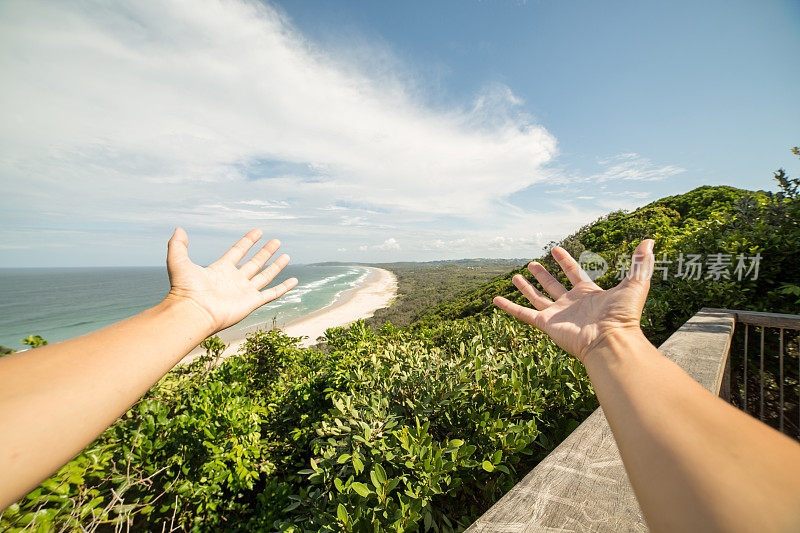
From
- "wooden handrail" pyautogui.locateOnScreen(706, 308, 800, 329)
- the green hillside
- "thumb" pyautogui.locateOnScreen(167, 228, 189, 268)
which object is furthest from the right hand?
the green hillside

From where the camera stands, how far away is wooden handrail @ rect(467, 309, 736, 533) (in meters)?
0.91

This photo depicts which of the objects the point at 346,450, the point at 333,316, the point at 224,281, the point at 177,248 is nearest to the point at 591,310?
the point at 346,450

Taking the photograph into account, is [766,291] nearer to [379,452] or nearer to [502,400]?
[502,400]

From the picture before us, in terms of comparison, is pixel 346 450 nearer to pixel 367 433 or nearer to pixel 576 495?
pixel 367 433

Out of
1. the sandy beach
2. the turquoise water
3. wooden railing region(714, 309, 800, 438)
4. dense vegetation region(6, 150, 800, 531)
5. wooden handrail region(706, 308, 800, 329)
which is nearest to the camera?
dense vegetation region(6, 150, 800, 531)

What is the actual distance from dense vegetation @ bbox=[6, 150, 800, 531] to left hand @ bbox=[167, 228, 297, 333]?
1025 mm

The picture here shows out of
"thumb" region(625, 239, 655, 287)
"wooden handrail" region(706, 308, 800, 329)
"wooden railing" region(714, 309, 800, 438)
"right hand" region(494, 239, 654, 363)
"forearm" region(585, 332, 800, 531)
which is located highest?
"thumb" region(625, 239, 655, 287)

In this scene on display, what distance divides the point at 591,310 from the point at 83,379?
2264 millimetres

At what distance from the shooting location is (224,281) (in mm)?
1829

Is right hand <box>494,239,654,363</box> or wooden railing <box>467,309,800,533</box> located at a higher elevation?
right hand <box>494,239,654,363</box>

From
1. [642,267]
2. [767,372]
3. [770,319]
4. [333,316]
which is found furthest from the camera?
[333,316]

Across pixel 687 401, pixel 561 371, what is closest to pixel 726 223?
pixel 561 371

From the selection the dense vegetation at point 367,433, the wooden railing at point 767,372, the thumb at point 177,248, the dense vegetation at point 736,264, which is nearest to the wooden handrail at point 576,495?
the dense vegetation at point 367,433

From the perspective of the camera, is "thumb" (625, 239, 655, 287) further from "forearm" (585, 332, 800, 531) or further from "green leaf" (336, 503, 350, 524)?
"green leaf" (336, 503, 350, 524)
